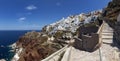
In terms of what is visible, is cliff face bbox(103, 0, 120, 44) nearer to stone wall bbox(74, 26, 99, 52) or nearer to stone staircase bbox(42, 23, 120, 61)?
stone staircase bbox(42, 23, 120, 61)

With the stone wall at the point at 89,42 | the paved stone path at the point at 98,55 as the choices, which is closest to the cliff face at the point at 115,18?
the paved stone path at the point at 98,55

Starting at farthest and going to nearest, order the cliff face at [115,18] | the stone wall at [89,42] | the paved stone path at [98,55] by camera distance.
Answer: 1. the cliff face at [115,18]
2. the stone wall at [89,42]
3. the paved stone path at [98,55]

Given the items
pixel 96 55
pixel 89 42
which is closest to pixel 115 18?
pixel 89 42

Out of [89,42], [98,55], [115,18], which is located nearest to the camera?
[98,55]

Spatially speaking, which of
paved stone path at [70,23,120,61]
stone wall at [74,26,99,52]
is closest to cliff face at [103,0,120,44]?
paved stone path at [70,23,120,61]

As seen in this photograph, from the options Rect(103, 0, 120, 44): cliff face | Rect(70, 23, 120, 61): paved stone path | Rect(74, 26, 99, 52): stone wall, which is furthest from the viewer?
Rect(103, 0, 120, 44): cliff face

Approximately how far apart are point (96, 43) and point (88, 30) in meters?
7.83

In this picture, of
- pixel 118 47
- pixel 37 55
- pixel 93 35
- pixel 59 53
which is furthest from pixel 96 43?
pixel 37 55

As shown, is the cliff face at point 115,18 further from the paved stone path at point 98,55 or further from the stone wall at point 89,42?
the stone wall at point 89,42

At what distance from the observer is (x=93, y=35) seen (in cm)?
1476

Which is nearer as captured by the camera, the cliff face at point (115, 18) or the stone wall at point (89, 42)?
the stone wall at point (89, 42)

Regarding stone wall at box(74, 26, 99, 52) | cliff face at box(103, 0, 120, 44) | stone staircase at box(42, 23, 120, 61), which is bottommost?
stone staircase at box(42, 23, 120, 61)

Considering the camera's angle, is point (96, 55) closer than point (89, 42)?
Yes

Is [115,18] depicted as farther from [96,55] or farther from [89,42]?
[96,55]
